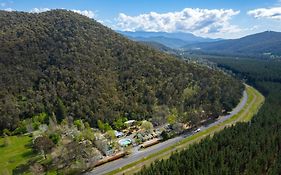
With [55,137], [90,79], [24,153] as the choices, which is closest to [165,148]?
[55,137]

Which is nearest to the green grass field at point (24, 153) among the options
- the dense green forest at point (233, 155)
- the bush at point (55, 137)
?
the bush at point (55, 137)

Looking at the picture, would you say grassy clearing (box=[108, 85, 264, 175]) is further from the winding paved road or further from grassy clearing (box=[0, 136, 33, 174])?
grassy clearing (box=[0, 136, 33, 174])

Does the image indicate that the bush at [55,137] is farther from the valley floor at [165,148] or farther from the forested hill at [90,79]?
the valley floor at [165,148]

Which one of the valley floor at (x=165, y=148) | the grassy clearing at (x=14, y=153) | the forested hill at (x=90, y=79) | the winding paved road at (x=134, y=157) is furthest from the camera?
the forested hill at (x=90, y=79)

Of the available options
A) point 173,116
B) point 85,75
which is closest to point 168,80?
point 173,116

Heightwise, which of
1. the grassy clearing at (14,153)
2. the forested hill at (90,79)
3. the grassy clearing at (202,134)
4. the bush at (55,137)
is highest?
the forested hill at (90,79)

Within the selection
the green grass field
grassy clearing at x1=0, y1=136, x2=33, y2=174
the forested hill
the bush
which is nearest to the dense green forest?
the green grass field
